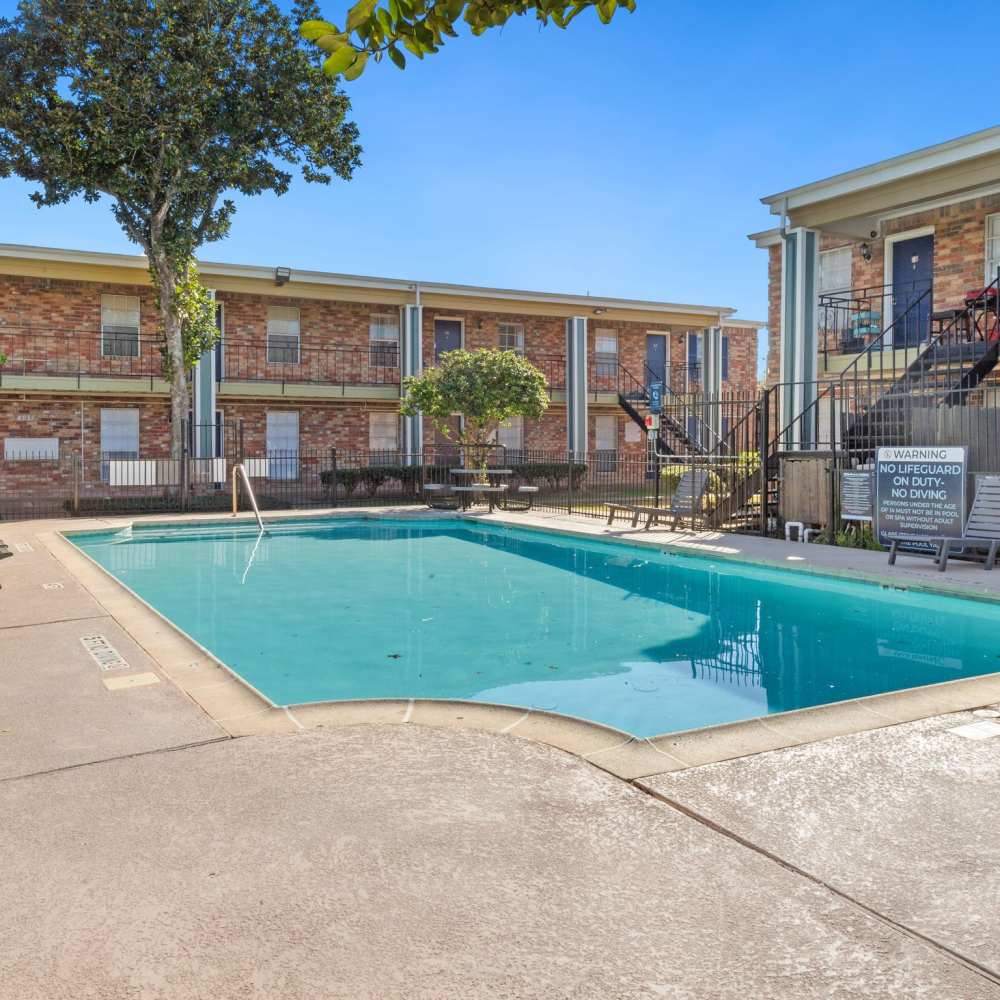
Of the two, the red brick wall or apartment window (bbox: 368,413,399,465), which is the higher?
the red brick wall

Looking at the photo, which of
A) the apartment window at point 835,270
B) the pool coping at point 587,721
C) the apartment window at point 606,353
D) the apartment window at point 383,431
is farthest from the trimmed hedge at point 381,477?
the pool coping at point 587,721

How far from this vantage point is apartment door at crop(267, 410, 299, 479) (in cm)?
2433

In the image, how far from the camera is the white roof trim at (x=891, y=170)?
12500 millimetres

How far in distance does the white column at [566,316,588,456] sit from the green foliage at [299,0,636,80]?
23.6m

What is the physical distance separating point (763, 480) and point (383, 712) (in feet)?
32.6

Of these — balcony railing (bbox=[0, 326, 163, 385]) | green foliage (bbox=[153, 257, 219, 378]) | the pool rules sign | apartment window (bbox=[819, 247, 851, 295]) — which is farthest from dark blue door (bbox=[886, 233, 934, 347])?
balcony railing (bbox=[0, 326, 163, 385])

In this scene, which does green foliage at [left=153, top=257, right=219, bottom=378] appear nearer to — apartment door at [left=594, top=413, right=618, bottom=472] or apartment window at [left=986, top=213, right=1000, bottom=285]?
apartment door at [left=594, top=413, right=618, bottom=472]

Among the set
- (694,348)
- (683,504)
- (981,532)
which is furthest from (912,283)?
(694,348)

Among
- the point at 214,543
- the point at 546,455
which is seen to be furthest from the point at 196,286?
the point at 546,455

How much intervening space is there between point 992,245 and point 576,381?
12.4 meters

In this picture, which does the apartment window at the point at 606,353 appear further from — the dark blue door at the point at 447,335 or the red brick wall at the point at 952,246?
the red brick wall at the point at 952,246

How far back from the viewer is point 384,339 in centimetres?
2595

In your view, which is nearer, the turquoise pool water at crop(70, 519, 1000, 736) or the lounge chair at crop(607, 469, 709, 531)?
the turquoise pool water at crop(70, 519, 1000, 736)

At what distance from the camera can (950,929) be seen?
7.83 ft
